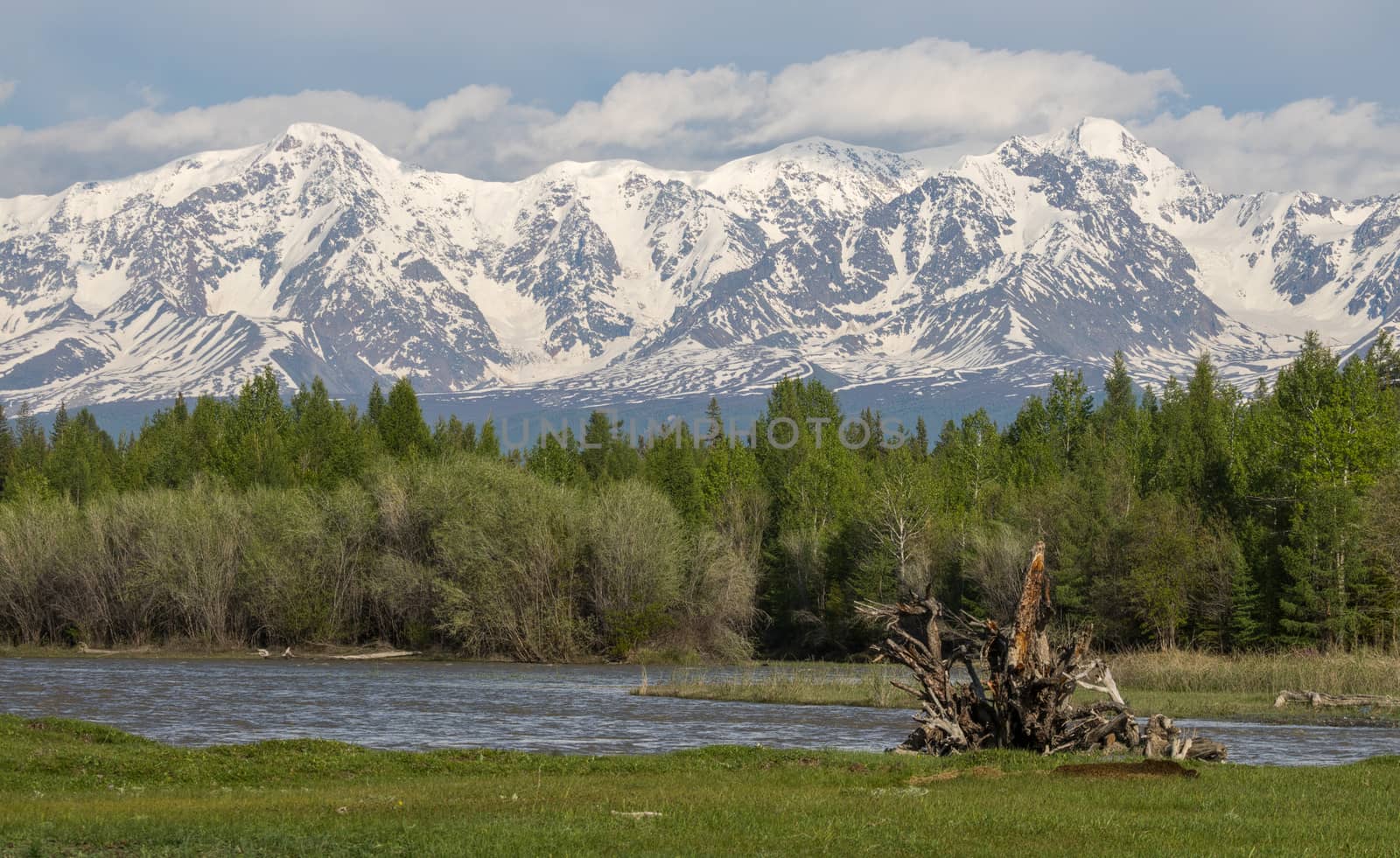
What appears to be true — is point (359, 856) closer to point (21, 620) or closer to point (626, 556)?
point (626, 556)

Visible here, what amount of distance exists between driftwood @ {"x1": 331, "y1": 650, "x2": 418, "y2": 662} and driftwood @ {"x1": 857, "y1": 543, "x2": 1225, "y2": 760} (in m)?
72.5

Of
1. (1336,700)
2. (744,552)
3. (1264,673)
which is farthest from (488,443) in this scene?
(1336,700)

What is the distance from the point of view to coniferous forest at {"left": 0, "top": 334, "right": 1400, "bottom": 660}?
94.6 metres

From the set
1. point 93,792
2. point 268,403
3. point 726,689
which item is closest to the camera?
point 93,792

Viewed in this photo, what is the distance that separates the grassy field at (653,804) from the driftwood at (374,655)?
67.7 metres

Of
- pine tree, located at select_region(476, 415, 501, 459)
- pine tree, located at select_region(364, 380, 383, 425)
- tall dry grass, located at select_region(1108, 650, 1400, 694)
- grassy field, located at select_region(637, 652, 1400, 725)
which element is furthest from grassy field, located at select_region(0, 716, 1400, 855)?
pine tree, located at select_region(364, 380, 383, 425)

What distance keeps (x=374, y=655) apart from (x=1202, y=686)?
59309 millimetres

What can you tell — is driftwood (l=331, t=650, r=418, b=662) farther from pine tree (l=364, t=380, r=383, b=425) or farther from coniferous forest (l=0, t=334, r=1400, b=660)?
pine tree (l=364, t=380, r=383, b=425)

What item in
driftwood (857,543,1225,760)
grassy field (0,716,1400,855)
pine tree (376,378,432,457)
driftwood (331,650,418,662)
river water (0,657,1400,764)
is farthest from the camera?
pine tree (376,378,432,457)

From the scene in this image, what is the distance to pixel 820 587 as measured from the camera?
125500 mm

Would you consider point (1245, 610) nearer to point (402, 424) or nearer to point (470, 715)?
point (470, 715)

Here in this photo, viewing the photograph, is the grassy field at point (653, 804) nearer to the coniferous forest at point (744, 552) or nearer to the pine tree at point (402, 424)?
the coniferous forest at point (744, 552)

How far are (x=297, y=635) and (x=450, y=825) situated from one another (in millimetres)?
92227

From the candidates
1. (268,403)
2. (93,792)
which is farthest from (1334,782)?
(268,403)
